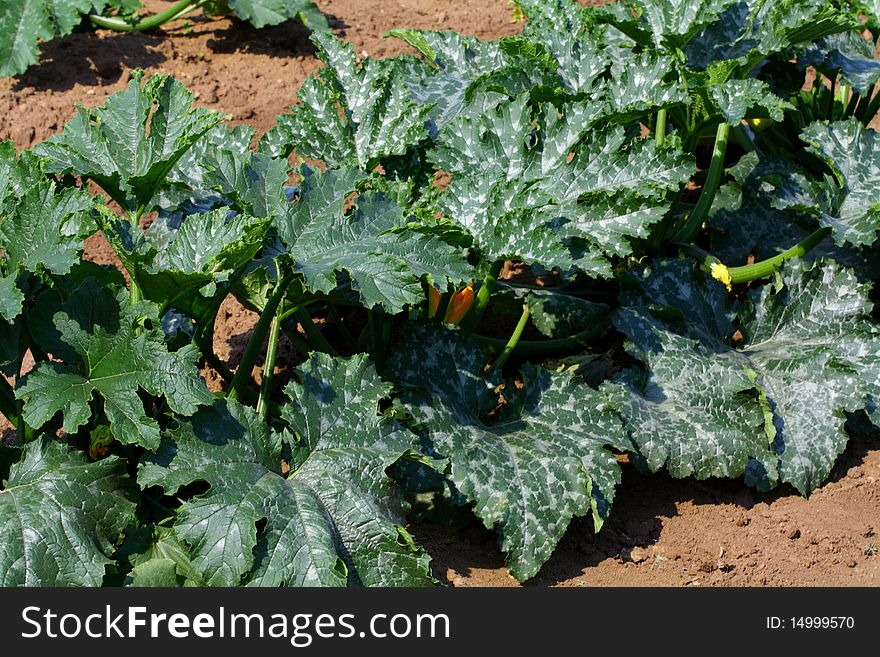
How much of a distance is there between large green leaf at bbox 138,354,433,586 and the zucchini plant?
308 centimetres

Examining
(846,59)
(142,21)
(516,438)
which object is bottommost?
(516,438)

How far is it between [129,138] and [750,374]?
8.02 feet

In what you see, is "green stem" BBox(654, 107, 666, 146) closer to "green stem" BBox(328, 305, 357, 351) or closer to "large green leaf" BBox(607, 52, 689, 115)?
"large green leaf" BBox(607, 52, 689, 115)

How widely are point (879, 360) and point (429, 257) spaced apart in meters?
1.92

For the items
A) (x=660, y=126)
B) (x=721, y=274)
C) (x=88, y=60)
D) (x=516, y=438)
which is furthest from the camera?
(x=88, y=60)

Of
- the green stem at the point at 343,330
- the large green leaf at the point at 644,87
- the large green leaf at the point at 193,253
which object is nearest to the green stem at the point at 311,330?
the green stem at the point at 343,330

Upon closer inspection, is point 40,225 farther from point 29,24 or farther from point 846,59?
point 846,59

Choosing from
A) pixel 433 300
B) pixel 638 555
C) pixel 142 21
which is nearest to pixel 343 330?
pixel 433 300

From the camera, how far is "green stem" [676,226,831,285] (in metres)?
4.89

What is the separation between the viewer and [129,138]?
4121mm

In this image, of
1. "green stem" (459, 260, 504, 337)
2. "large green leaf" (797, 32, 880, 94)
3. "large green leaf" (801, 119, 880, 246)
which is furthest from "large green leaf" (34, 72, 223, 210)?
"large green leaf" (797, 32, 880, 94)

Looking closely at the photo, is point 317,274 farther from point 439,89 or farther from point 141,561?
point 439,89

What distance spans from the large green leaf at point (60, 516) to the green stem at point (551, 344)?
5.43ft

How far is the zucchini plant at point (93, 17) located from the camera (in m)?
5.89
